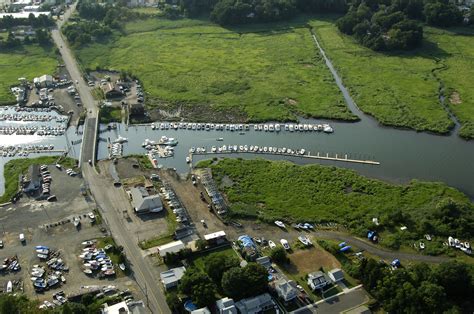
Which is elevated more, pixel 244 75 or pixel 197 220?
pixel 244 75

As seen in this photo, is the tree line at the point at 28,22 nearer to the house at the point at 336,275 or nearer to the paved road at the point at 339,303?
the house at the point at 336,275

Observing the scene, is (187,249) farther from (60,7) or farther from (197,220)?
(60,7)

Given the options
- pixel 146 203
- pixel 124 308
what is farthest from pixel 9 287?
pixel 146 203

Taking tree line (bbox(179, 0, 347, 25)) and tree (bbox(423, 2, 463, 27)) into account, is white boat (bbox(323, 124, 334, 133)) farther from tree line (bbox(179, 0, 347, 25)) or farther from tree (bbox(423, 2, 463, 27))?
tree (bbox(423, 2, 463, 27))

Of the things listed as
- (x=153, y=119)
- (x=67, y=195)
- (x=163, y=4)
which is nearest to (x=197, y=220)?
(x=67, y=195)

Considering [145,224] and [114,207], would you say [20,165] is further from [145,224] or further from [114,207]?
[145,224]

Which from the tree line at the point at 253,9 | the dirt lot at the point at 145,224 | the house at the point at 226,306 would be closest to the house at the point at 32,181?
the dirt lot at the point at 145,224
